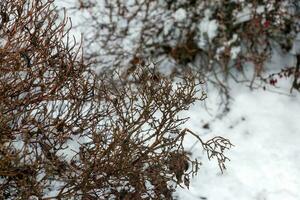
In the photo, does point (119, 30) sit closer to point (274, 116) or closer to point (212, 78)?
point (212, 78)

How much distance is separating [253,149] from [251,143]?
0.07m

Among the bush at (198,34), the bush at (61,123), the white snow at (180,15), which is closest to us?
the bush at (61,123)

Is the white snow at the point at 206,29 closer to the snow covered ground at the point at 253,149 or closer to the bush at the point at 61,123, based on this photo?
the snow covered ground at the point at 253,149

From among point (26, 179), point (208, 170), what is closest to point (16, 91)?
point (26, 179)

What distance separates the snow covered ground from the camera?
13.5 feet

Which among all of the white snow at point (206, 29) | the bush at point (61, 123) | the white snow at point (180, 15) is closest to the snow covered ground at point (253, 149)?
the white snow at point (206, 29)

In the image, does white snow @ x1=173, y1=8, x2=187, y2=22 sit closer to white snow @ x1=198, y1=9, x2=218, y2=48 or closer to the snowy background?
the snowy background

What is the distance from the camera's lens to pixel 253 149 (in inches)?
175

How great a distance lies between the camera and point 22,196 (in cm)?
294

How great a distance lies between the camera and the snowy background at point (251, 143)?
4125 millimetres

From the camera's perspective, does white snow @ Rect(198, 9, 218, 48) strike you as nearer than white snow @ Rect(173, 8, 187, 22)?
Yes

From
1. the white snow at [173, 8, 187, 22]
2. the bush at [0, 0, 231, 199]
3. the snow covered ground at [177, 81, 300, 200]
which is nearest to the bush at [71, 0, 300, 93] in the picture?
the white snow at [173, 8, 187, 22]

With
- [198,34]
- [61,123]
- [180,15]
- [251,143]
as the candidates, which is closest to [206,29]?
[198,34]

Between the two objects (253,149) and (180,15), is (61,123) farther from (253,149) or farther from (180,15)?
(180,15)
